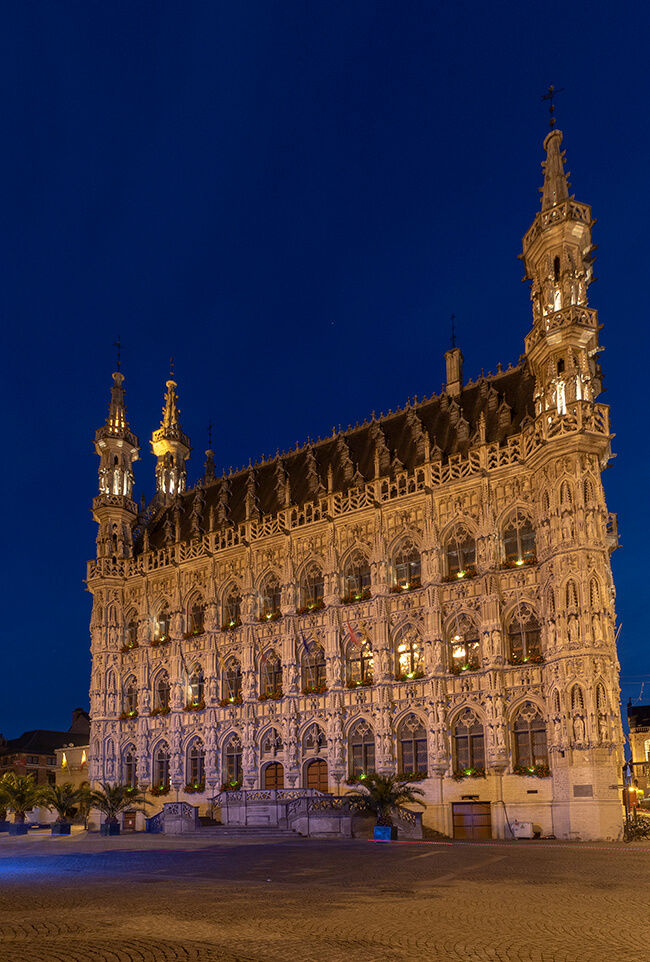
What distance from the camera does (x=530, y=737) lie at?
131ft

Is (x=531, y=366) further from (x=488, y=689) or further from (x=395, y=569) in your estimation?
(x=488, y=689)

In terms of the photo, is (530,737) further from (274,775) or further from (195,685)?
(195,685)

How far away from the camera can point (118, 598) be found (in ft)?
201

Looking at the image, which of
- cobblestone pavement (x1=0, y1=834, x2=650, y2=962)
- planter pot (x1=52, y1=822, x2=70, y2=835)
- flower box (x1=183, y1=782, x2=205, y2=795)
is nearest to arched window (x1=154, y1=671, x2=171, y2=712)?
flower box (x1=183, y1=782, x2=205, y2=795)

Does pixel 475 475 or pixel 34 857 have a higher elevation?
pixel 475 475

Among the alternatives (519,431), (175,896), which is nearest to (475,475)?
(519,431)

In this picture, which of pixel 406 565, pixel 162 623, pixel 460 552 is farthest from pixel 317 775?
pixel 162 623

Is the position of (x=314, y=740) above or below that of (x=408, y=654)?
below

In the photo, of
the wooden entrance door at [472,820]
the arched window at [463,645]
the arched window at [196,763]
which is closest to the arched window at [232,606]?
the arched window at [196,763]

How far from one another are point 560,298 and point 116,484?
3536cm

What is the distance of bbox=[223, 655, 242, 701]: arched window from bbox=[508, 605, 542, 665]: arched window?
1887 cm

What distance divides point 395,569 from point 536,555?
8497mm

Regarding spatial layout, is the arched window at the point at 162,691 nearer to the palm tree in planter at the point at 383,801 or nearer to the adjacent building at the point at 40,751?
the palm tree in planter at the point at 383,801

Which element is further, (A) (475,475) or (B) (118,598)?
(B) (118,598)
